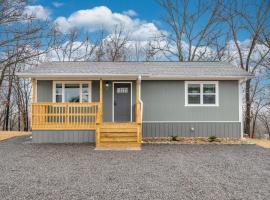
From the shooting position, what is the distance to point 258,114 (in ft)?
62.3

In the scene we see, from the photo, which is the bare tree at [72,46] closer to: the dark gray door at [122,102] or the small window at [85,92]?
the small window at [85,92]

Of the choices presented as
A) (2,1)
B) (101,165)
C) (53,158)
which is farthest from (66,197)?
(2,1)

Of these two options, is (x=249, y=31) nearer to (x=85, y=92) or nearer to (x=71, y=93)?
Result: (x=85, y=92)

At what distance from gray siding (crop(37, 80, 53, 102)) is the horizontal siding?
450 centimetres

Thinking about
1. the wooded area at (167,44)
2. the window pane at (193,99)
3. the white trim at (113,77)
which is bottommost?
the window pane at (193,99)

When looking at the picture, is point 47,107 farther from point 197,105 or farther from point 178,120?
point 197,105

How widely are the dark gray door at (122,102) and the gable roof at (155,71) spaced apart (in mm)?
783

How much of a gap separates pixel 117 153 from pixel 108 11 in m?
20.2

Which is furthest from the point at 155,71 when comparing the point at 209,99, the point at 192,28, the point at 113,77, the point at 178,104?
the point at 192,28

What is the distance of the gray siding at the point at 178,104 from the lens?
10680 mm

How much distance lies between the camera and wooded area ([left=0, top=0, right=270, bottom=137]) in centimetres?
1705

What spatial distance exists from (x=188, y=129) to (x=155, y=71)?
308cm

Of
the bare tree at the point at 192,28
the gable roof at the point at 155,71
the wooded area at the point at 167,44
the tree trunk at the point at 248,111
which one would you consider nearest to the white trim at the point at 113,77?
the gable roof at the point at 155,71

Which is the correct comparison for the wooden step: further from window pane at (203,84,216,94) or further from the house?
window pane at (203,84,216,94)
